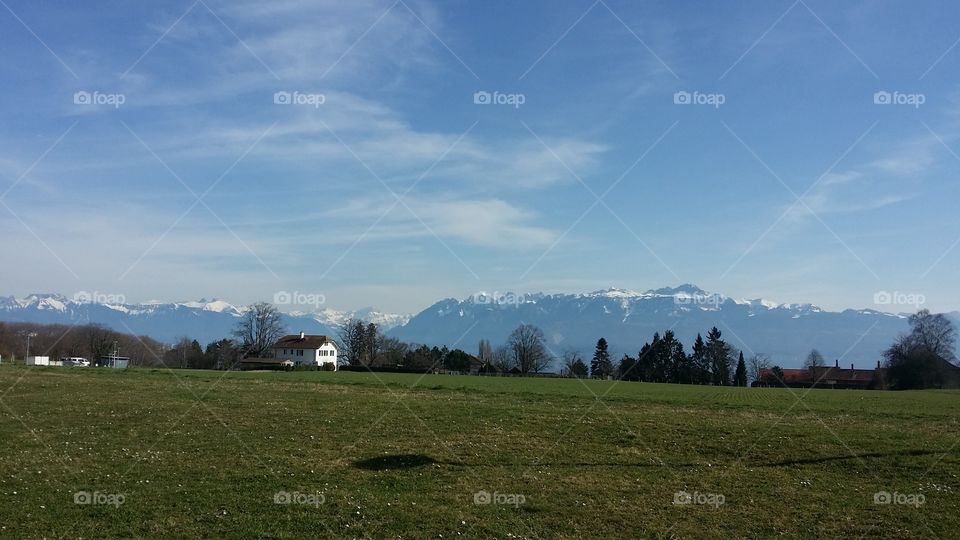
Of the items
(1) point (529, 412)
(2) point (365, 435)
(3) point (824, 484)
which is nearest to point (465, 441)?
(2) point (365, 435)

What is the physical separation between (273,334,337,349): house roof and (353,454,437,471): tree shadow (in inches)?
6448

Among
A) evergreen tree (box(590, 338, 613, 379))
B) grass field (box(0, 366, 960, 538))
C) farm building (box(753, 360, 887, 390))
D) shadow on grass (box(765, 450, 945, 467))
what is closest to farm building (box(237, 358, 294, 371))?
evergreen tree (box(590, 338, 613, 379))

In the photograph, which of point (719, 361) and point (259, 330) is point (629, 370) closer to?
point (719, 361)

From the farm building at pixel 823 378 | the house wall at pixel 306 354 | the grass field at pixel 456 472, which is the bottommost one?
the farm building at pixel 823 378

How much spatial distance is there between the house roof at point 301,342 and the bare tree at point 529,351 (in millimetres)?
48640

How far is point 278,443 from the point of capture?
24391mm

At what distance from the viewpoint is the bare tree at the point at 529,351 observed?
18500cm

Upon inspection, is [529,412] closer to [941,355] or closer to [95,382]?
[95,382]

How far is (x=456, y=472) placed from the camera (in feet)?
69.0

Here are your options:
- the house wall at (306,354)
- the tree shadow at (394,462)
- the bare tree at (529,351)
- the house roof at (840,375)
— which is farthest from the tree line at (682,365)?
the tree shadow at (394,462)

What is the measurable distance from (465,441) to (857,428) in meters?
16.6

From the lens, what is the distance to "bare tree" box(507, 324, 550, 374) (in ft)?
607

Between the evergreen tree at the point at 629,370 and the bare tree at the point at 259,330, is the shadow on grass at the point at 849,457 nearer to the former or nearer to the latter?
the evergreen tree at the point at 629,370

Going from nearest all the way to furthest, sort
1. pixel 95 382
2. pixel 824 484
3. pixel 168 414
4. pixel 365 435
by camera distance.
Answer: pixel 824 484, pixel 365 435, pixel 168 414, pixel 95 382
